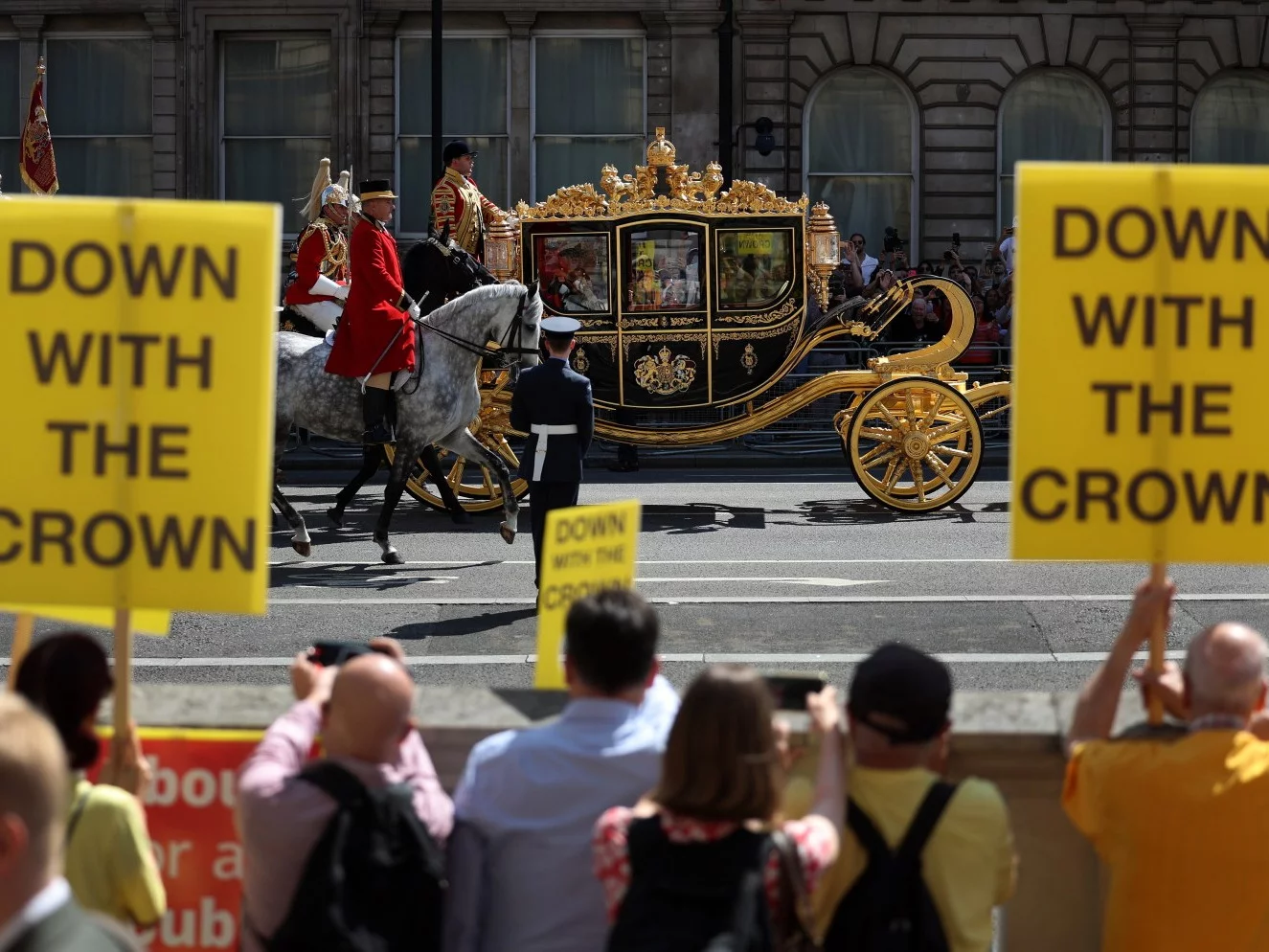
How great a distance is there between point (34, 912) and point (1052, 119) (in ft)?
91.8

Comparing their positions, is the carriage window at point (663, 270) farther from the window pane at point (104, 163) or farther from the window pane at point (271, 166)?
the window pane at point (104, 163)

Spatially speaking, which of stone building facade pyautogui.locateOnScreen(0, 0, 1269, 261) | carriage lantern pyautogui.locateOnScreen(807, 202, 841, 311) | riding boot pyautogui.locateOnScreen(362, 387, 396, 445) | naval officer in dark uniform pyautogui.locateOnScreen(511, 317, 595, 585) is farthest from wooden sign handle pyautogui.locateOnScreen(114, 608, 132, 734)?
stone building facade pyautogui.locateOnScreen(0, 0, 1269, 261)

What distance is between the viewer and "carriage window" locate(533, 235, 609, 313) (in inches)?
600

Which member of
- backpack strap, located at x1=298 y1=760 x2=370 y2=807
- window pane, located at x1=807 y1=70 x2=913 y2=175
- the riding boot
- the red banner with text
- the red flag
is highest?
window pane, located at x1=807 y1=70 x2=913 y2=175

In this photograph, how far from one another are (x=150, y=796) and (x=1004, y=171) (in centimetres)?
Answer: 2607

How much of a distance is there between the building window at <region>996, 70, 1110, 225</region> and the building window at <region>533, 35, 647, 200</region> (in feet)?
17.6

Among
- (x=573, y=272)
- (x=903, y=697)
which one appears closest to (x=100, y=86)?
(x=573, y=272)

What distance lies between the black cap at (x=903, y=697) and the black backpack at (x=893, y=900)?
0.35 ft

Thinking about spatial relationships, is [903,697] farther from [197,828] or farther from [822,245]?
[822,245]

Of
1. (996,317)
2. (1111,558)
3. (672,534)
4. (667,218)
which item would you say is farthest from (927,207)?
(1111,558)

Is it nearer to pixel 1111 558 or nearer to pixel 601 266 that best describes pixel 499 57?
pixel 601 266

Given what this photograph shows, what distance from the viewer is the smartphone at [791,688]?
13.0 ft

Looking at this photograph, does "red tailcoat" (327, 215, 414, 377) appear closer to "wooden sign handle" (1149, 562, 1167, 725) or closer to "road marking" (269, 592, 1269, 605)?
"road marking" (269, 592, 1269, 605)

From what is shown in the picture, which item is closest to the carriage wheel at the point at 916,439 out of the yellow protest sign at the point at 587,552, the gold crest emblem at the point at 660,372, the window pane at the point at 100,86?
the gold crest emblem at the point at 660,372
